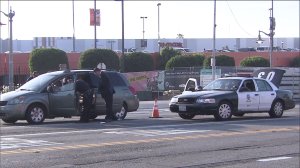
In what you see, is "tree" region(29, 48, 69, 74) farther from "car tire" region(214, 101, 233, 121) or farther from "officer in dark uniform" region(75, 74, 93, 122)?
Answer: "car tire" region(214, 101, 233, 121)

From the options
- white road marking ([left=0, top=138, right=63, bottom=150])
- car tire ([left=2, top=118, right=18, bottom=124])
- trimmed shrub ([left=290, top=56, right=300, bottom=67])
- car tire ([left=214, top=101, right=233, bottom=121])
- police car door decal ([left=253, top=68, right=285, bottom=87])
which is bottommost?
car tire ([left=2, top=118, right=18, bottom=124])

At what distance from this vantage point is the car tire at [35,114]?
61.2 feet

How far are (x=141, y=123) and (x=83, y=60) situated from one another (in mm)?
37639

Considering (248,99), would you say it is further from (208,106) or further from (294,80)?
(294,80)

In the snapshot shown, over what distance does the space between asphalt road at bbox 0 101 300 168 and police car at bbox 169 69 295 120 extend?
2.01 feet

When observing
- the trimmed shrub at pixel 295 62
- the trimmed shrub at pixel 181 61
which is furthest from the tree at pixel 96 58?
the trimmed shrub at pixel 295 62

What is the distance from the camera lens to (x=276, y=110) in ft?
71.5

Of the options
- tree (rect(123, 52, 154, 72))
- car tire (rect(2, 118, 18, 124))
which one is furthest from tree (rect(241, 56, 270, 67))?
car tire (rect(2, 118, 18, 124))

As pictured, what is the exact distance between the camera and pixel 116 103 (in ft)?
67.1

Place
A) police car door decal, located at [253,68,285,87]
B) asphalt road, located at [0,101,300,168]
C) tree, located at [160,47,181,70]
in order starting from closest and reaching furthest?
asphalt road, located at [0,101,300,168], police car door decal, located at [253,68,285,87], tree, located at [160,47,181,70]

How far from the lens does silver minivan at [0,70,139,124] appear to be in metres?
18.5

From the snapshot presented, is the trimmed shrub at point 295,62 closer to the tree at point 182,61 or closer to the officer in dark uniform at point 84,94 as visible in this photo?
the tree at point 182,61

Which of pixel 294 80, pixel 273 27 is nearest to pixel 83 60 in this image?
pixel 273 27

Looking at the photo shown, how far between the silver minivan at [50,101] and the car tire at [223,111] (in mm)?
3067
